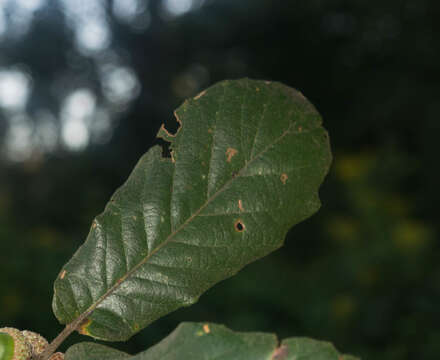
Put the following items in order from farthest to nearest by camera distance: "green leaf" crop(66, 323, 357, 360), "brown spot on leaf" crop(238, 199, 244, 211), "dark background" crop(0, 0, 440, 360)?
"dark background" crop(0, 0, 440, 360) < "brown spot on leaf" crop(238, 199, 244, 211) < "green leaf" crop(66, 323, 357, 360)

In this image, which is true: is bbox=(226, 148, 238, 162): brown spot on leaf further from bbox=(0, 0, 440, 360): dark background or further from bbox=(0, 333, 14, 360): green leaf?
bbox=(0, 0, 440, 360): dark background

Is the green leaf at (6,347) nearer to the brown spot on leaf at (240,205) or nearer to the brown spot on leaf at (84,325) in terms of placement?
the brown spot on leaf at (84,325)

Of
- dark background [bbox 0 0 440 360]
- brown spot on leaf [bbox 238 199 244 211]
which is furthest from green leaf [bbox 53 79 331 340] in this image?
dark background [bbox 0 0 440 360]

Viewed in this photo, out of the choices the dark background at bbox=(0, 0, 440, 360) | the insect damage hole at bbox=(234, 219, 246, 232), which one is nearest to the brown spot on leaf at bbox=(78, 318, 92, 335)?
the insect damage hole at bbox=(234, 219, 246, 232)

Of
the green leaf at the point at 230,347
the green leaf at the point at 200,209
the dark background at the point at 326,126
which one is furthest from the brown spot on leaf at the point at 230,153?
the dark background at the point at 326,126

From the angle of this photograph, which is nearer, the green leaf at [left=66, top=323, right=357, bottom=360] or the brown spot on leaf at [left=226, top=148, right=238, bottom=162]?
the green leaf at [left=66, top=323, right=357, bottom=360]

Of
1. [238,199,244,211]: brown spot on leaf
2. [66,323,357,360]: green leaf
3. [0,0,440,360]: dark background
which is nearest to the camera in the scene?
[66,323,357,360]: green leaf

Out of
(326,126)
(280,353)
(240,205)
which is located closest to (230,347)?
(280,353)

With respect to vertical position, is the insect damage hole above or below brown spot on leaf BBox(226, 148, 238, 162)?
below
